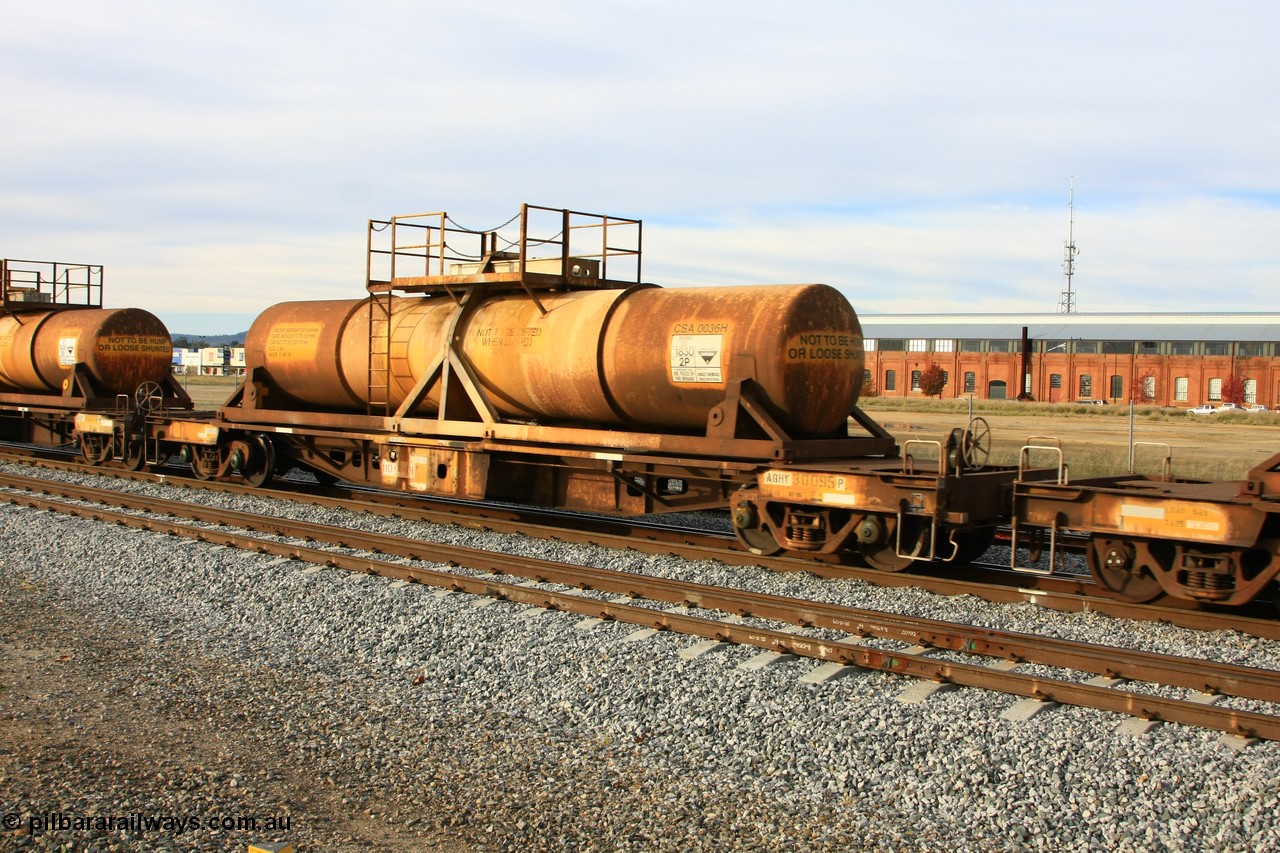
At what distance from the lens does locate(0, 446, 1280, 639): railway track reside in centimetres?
942

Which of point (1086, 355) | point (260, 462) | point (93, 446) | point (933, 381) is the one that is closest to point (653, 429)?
point (260, 462)

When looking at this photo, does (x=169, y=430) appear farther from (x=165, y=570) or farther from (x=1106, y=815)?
(x=1106, y=815)

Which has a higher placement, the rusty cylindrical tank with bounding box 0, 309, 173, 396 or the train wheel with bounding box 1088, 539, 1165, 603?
the rusty cylindrical tank with bounding box 0, 309, 173, 396

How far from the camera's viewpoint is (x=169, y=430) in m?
19.1

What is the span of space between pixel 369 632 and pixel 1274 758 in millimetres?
6472

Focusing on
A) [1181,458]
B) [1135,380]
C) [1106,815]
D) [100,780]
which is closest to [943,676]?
[1106,815]

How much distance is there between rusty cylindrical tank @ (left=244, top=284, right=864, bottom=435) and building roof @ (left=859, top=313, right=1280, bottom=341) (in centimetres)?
7244

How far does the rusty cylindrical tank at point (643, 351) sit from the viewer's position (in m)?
11.7

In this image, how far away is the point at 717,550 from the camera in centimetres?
1196

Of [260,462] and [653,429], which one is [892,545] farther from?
[260,462]

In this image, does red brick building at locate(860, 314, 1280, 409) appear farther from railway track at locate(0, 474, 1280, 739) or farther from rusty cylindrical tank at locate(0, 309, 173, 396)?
railway track at locate(0, 474, 1280, 739)

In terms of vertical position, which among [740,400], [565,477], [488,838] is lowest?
[488,838]

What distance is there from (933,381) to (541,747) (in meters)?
74.1

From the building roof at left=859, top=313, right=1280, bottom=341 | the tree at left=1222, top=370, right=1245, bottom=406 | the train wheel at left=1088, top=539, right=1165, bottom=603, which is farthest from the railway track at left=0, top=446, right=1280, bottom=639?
the building roof at left=859, top=313, right=1280, bottom=341
